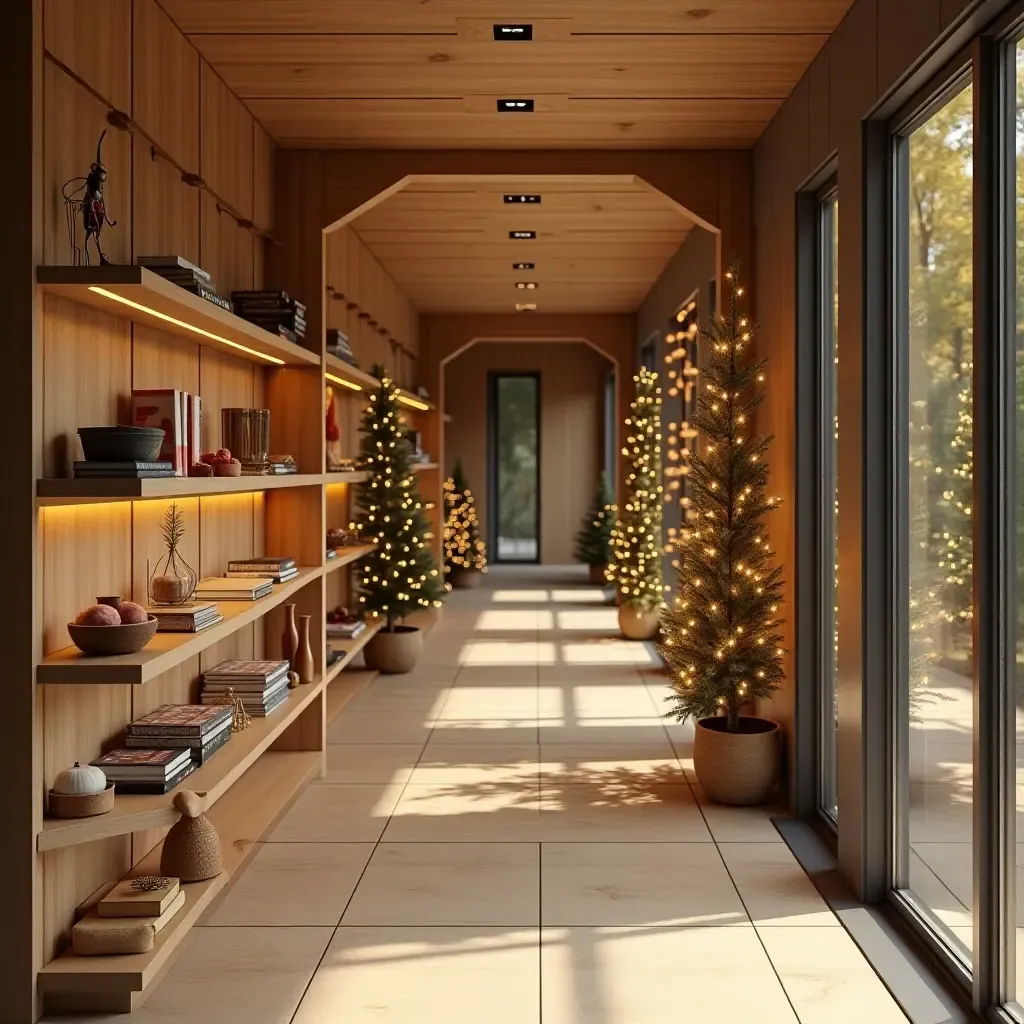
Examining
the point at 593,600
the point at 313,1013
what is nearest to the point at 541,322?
the point at 593,600

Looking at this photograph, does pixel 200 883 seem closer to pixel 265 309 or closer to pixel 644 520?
pixel 265 309

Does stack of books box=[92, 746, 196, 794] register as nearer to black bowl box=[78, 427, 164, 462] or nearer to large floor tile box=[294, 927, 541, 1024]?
large floor tile box=[294, 927, 541, 1024]

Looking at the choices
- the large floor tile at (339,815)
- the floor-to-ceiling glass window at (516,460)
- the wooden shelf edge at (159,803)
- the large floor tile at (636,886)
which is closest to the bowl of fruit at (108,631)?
the wooden shelf edge at (159,803)

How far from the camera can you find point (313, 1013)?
314 cm

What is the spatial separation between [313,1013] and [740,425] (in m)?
3.14

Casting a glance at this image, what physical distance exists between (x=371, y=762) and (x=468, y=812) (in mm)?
1017

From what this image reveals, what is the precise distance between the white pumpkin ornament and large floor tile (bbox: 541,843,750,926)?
150cm

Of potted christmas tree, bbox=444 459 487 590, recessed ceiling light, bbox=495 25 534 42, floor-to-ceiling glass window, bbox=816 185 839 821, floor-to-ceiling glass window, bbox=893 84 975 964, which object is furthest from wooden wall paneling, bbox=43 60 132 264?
potted christmas tree, bbox=444 459 487 590

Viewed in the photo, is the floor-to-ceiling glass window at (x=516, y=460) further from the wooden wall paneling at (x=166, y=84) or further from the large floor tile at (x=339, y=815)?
the wooden wall paneling at (x=166, y=84)

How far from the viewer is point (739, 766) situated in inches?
202

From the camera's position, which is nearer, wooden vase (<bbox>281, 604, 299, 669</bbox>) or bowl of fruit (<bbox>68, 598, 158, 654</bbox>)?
bowl of fruit (<bbox>68, 598, 158, 654</bbox>)

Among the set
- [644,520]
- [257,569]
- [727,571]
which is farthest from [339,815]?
[644,520]

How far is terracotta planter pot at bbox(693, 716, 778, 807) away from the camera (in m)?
5.13

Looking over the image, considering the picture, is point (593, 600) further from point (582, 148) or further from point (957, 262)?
point (957, 262)
